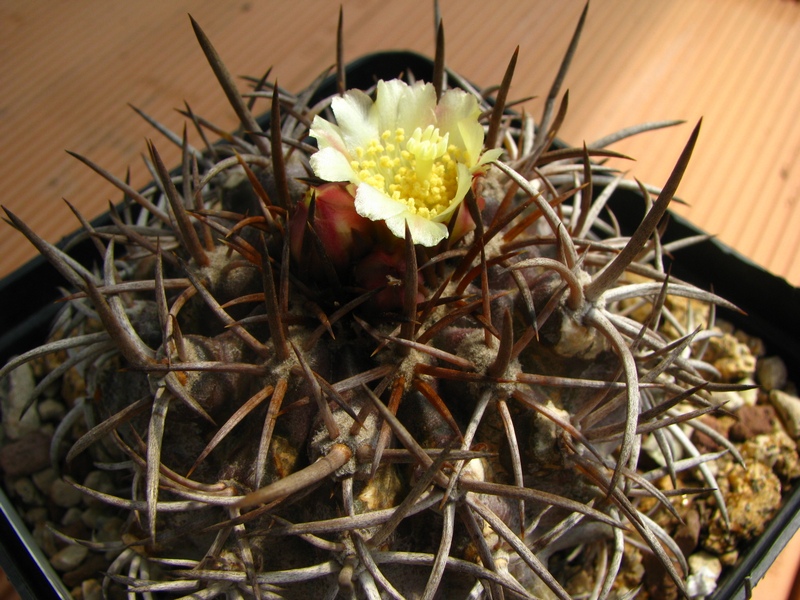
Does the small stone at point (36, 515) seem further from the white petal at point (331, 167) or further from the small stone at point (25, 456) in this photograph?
the white petal at point (331, 167)

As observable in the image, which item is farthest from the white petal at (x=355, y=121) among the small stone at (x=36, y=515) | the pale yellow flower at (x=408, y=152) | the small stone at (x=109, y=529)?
the small stone at (x=36, y=515)

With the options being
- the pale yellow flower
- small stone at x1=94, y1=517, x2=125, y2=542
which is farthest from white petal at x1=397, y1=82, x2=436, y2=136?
small stone at x1=94, y1=517, x2=125, y2=542

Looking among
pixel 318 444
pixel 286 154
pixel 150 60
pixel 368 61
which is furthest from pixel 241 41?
pixel 318 444

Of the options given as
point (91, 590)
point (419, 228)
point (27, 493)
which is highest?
point (419, 228)

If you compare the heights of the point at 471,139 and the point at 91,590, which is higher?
the point at 471,139

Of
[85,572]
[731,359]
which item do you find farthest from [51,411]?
[731,359]

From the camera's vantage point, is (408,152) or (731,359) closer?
(408,152)

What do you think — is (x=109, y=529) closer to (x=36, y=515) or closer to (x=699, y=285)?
(x=36, y=515)

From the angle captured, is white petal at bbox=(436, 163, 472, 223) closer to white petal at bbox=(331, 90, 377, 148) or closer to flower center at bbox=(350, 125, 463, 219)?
flower center at bbox=(350, 125, 463, 219)
